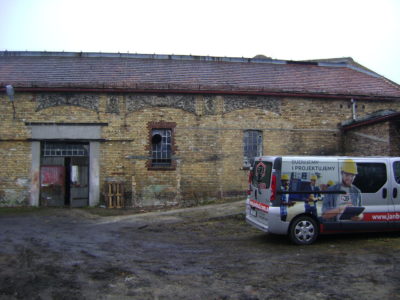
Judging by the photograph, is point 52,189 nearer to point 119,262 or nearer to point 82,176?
point 82,176

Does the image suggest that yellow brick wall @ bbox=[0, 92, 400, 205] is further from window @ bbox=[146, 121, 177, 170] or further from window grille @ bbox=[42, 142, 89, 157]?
window grille @ bbox=[42, 142, 89, 157]

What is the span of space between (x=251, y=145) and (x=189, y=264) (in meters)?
9.28

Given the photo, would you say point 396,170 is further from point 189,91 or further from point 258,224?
point 189,91

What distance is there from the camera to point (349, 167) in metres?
7.16

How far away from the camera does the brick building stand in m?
13.6

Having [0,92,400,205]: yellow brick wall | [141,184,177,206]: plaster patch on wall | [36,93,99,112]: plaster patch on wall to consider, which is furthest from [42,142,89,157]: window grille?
[141,184,177,206]: plaster patch on wall

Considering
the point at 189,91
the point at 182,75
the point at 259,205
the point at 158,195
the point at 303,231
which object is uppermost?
the point at 182,75

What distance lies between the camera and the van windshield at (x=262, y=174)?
23.5 feet

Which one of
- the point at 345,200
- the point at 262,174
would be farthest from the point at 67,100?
the point at 345,200

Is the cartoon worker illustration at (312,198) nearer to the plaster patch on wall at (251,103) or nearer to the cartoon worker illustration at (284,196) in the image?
the cartoon worker illustration at (284,196)

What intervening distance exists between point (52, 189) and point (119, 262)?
8996mm

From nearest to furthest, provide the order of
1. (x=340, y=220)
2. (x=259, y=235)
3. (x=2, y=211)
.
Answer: (x=340, y=220), (x=259, y=235), (x=2, y=211)

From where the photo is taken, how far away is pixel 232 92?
1431cm

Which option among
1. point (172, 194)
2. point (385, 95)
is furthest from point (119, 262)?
point (385, 95)
